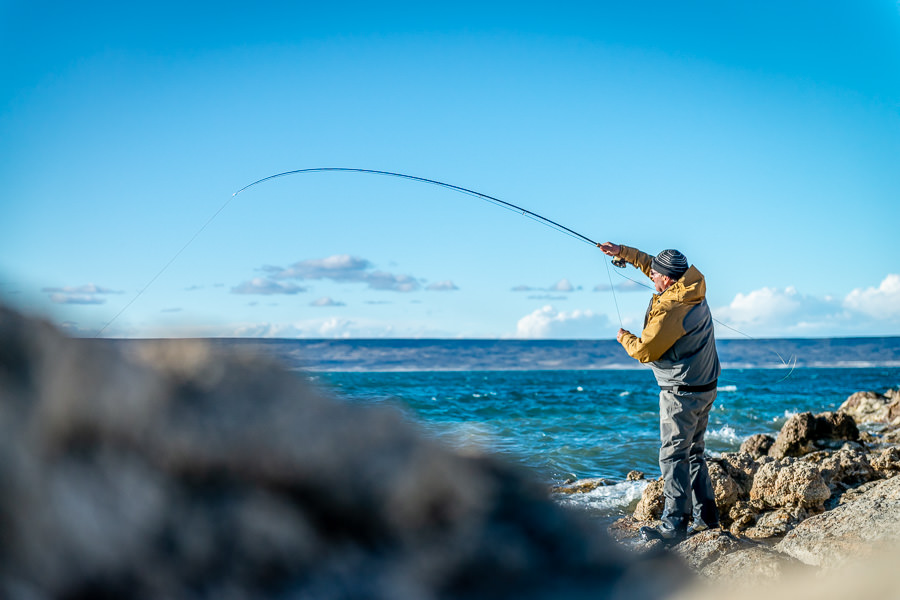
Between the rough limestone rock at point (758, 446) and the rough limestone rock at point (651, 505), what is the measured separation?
456 centimetres

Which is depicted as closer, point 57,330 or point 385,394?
point 57,330

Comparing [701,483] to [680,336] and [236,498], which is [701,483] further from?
[236,498]

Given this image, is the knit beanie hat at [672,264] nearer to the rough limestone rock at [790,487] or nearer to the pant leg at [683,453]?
the pant leg at [683,453]

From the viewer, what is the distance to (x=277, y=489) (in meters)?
0.67

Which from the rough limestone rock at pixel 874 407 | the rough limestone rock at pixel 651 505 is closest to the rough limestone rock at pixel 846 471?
the rough limestone rock at pixel 651 505

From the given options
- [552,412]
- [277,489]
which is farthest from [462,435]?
[552,412]

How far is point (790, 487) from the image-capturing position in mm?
6648

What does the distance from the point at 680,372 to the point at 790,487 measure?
7.54ft

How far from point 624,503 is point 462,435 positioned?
7.88 m

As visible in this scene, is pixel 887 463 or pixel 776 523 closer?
pixel 776 523

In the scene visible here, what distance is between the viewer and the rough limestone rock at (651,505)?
6.95 metres

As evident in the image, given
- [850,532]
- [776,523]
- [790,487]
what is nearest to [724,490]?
[790,487]

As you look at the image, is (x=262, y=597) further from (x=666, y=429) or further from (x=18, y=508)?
(x=666, y=429)

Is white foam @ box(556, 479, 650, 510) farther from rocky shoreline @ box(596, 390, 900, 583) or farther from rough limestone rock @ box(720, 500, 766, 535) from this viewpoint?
rough limestone rock @ box(720, 500, 766, 535)
